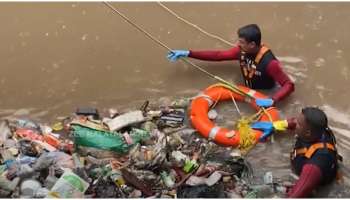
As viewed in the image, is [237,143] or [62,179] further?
[237,143]

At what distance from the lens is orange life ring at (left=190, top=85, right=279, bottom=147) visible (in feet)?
17.0

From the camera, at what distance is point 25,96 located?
19.0ft

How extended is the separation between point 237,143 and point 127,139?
0.83 m

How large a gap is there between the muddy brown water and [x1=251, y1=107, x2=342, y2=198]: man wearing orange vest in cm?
46

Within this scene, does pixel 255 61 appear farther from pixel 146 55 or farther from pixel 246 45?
pixel 146 55

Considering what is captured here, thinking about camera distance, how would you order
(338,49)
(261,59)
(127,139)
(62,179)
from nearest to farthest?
1. (62,179)
2. (127,139)
3. (261,59)
4. (338,49)

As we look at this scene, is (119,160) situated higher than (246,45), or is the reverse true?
(246,45)

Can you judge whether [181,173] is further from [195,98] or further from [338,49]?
[338,49]

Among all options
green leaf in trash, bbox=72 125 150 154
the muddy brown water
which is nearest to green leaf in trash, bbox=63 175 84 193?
green leaf in trash, bbox=72 125 150 154

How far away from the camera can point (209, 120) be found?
5.38 meters

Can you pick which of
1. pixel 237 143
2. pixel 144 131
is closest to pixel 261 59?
pixel 237 143

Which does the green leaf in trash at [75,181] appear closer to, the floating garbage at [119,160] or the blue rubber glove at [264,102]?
the floating garbage at [119,160]

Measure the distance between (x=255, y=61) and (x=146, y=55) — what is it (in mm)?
1161

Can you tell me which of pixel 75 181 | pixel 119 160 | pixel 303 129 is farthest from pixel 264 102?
pixel 75 181
